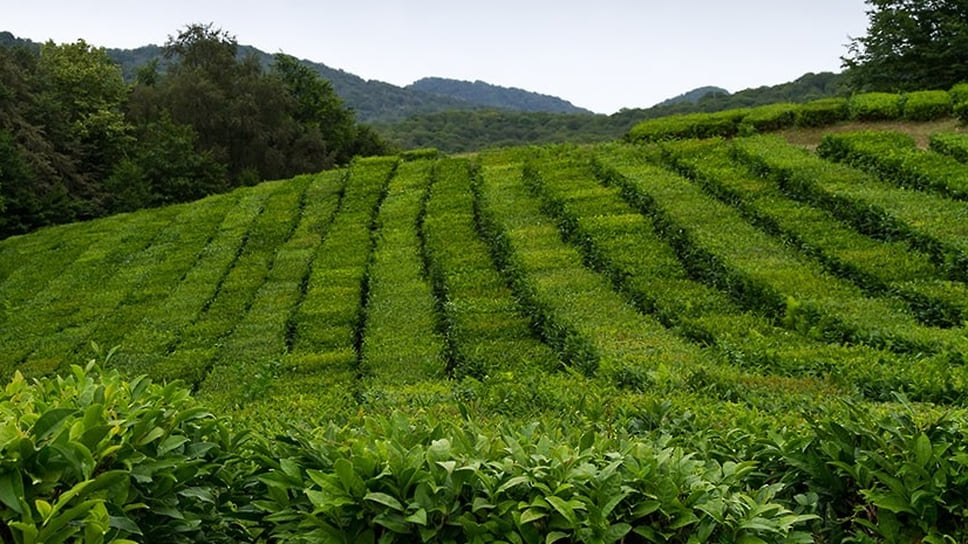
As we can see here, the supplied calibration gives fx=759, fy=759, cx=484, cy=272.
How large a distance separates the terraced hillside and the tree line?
9513 mm

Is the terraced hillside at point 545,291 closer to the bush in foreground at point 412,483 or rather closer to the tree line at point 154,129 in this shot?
the bush in foreground at point 412,483

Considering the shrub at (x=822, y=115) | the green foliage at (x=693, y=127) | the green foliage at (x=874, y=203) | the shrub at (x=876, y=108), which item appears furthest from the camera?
the green foliage at (x=693, y=127)

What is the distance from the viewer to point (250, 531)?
3.23 meters

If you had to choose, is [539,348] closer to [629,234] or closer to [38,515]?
[629,234]

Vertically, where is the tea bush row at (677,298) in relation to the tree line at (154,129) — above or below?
below

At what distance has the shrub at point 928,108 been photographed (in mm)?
20016

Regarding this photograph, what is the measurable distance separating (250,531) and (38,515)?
3.06 feet

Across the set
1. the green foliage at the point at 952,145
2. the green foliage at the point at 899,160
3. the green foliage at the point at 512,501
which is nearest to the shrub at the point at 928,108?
the green foliage at the point at 899,160

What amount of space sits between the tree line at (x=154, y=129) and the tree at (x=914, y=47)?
2776cm

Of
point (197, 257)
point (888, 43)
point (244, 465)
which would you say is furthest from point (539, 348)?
point (888, 43)

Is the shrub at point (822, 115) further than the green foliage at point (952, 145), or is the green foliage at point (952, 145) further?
the shrub at point (822, 115)

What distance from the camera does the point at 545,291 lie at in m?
12.8

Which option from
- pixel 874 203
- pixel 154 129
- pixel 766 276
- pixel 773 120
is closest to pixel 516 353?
pixel 766 276

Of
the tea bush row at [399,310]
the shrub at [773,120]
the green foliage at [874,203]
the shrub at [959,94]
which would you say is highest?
the shrub at [959,94]
